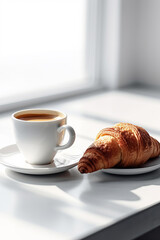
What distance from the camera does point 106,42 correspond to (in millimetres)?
1722

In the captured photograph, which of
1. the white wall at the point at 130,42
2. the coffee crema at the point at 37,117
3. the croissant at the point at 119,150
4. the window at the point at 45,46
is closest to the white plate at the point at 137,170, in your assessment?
the croissant at the point at 119,150

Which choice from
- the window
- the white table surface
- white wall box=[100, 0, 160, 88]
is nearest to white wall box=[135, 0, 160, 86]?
white wall box=[100, 0, 160, 88]

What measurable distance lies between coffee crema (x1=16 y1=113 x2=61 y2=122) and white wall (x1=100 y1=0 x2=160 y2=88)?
863 millimetres

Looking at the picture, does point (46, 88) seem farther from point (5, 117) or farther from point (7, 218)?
point (7, 218)

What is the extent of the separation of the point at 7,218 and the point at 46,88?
3.10 ft

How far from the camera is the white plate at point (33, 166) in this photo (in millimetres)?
833

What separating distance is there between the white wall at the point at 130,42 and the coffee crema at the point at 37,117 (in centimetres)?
86

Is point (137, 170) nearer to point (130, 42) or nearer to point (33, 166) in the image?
point (33, 166)

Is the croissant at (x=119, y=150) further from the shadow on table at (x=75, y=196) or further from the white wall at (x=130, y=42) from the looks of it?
the white wall at (x=130, y=42)

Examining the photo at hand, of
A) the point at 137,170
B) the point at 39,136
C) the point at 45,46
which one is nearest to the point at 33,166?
the point at 39,136

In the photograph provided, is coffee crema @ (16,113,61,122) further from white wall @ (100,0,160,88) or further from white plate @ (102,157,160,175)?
white wall @ (100,0,160,88)

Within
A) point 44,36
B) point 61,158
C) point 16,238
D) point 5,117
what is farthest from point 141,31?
point 16,238

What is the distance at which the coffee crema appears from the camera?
2.84ft

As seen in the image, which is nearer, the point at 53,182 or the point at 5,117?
the point at 53,182
